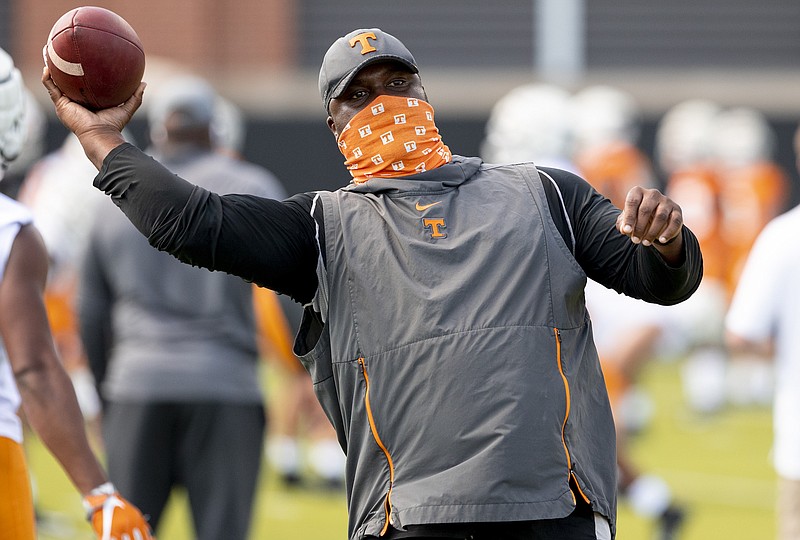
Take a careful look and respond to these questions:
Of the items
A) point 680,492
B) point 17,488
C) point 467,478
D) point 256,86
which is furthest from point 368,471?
point 256,86

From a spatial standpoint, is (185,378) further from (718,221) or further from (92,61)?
(718,221)

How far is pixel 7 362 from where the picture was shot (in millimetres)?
3660

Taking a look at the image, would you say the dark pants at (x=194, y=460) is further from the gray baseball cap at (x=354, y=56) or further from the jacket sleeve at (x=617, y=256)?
the jacket sleeve at (x=617, y=256)

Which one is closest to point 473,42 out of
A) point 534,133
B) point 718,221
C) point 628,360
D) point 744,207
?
→ point 744,207

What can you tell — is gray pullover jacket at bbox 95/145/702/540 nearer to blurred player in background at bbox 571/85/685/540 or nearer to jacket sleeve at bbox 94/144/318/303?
jacket sleeve at bbox 94/144/318/303

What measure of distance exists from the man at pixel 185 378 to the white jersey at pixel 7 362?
1646mm

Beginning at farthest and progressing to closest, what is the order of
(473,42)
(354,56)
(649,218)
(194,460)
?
(473,42) < (194,460) < (354,56) < (649,218)

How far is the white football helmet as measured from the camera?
373 centimetres

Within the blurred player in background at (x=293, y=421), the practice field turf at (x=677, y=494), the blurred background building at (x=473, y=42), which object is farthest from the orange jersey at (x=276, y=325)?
the blurred background building at (x=473, y=42)

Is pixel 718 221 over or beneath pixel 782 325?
beneath

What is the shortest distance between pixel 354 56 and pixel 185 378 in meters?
2.43

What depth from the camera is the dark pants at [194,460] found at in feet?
17.2

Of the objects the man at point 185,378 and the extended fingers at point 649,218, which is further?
the man at point 185,378

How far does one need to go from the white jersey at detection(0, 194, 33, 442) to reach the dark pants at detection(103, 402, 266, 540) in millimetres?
1639
